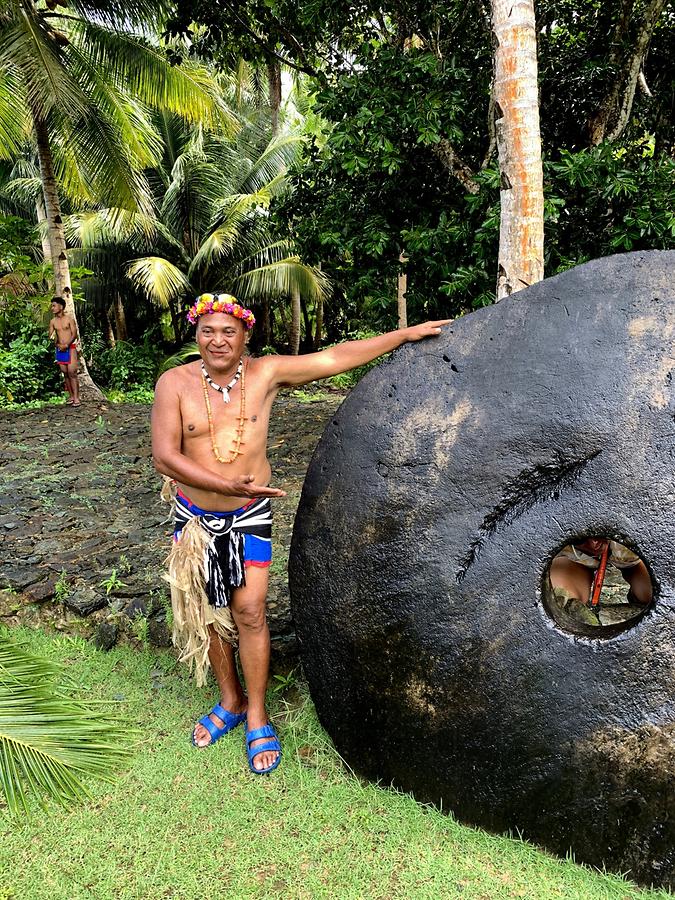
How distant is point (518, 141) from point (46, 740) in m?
3.44

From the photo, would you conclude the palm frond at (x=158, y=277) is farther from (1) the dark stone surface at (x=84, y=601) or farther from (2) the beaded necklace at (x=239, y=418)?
(2) the beaded necklace at (x=239, y=418)

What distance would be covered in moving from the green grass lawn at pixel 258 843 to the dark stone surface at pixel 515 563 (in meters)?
0.09

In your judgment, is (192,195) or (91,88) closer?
(91,88)

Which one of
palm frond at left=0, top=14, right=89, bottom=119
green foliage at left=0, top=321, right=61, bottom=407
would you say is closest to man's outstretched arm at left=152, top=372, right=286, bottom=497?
palm frond at left=0, top=14, right=89, bottom=119

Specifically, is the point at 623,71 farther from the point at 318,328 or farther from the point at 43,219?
the point at 318,328

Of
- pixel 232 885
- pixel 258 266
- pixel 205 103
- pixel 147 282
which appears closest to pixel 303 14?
pixel 205 103

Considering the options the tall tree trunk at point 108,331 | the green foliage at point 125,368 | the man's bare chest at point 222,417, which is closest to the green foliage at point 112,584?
the man's bare chest at point 222,417

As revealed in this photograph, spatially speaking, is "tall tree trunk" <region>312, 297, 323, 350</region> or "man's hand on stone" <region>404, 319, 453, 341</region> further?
"tall tree trunk" <region>312, 297, 323, 350</region>

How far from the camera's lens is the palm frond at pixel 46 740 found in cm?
235

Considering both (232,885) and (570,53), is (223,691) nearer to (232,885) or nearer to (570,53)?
(232,885)

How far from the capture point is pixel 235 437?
2.48 meters

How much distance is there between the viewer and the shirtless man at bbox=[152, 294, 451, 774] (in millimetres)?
2412

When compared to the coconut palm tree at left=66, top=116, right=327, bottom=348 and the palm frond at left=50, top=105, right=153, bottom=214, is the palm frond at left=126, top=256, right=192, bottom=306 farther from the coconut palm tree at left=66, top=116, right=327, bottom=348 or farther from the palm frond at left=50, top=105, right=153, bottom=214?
the palm frond at left=50, top=105, right=153, bottom=214

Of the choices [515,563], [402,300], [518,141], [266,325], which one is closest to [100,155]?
[402,300]
